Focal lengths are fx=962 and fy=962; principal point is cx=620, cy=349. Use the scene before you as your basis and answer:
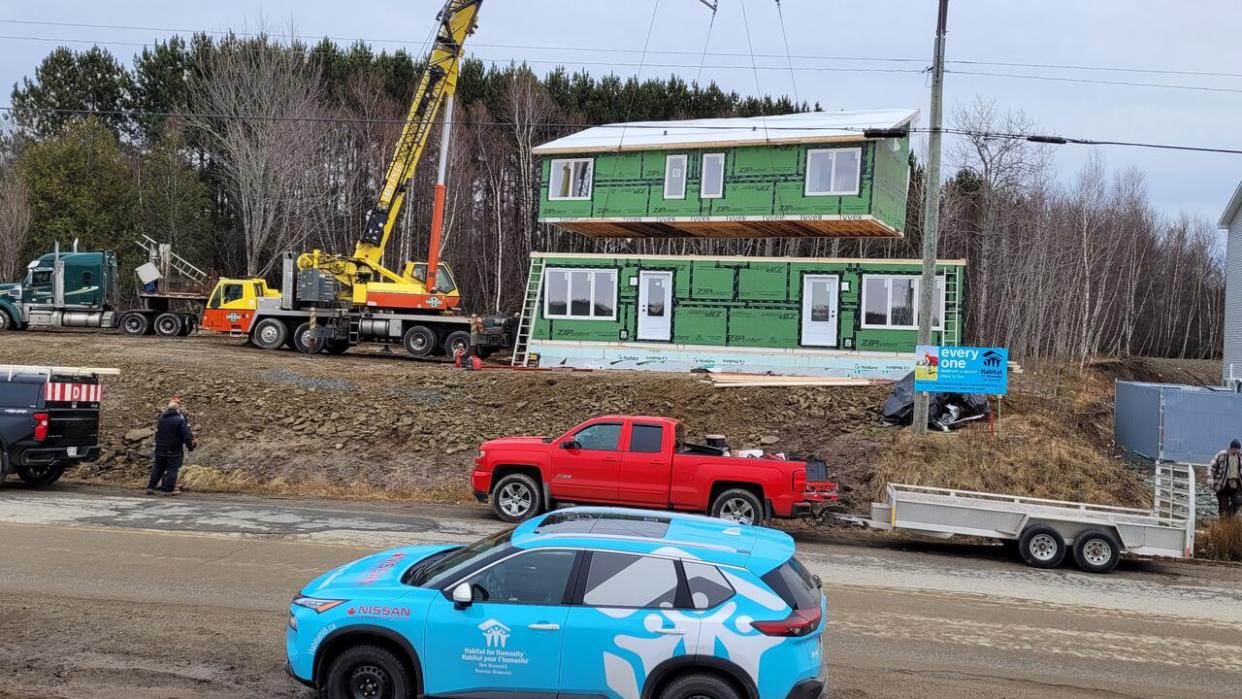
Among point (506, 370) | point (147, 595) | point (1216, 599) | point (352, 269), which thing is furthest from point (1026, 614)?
point (352, 269)

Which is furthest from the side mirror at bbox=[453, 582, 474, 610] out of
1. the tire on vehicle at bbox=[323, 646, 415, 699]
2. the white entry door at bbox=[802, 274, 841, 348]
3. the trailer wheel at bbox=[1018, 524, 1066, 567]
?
the white entry door at bbox=[802, 274, 841, 348]

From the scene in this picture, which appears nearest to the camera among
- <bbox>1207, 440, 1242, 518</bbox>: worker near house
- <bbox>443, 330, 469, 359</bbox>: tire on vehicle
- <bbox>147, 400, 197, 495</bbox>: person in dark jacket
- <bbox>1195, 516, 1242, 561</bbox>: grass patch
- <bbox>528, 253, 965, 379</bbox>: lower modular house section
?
<bbox>1195, 516, 1242, 561</bbox>: grass patch

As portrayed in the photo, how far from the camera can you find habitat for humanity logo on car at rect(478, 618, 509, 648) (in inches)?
248

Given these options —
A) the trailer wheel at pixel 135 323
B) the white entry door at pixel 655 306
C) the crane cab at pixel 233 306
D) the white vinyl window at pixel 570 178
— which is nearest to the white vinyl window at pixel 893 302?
the white entry door at pixel 655 306

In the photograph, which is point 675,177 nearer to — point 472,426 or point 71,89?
point 472,426

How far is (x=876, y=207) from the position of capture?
2617cm

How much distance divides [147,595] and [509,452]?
19.7 ft

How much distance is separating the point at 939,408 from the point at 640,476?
8.72 m

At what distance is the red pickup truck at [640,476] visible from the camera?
14031mm

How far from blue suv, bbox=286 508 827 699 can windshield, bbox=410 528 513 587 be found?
0.02m

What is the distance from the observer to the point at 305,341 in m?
→ 31.1

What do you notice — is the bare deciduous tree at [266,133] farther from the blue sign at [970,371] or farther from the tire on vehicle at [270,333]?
the blue sign at [970,371]

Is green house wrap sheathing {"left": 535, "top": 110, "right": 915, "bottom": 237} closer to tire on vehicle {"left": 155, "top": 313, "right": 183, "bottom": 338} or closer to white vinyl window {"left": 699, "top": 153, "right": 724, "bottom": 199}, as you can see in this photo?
white vinyl window {"left": 699, "top": 153, "right": 724, "bottom": 199}

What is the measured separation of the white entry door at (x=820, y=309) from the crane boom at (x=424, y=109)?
41.9 ft
